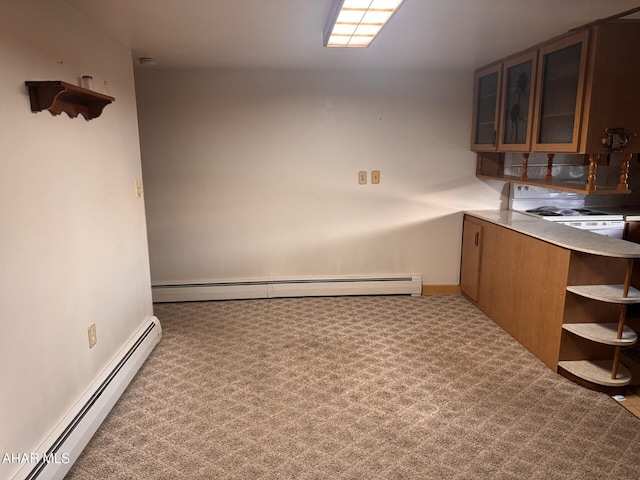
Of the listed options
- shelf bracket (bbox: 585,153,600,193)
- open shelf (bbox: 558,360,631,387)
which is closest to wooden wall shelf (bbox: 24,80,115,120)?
shelf bracket (bbox: 585,153,600,193)

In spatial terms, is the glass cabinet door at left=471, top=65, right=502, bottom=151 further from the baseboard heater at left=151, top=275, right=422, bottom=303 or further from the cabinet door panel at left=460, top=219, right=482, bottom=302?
the baseboard heater at left=151, top=275, right=422, bottom=303

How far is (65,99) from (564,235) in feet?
10.2

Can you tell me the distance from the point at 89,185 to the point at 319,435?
1815 mm

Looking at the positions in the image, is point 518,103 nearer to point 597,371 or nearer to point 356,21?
point 356,21

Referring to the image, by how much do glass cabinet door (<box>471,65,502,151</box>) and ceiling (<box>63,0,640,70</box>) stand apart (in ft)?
0.64

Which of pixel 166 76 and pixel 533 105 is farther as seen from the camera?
pixel 166 76

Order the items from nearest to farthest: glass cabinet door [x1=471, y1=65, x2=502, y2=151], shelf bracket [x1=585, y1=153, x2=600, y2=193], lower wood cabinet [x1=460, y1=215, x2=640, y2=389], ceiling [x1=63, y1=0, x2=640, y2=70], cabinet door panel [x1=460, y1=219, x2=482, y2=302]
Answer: ceiling [x1=63, y1=0, x2=640, y2=70], lower wood cabinet [x1=460, y1=215, x2=640, y2=389], shelf bracket [x1=585, y1=153, x2=600, y2=193], glass cabinet door [x1=471, y1=65, x2=502, y2=151], cabinet door panel [x1=460, y1=219, x2=482, y2=302]

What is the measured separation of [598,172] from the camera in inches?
175

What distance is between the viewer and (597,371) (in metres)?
2.82

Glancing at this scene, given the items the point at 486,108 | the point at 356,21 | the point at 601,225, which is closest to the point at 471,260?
the point at 601,225

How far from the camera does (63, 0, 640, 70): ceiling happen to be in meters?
2.31

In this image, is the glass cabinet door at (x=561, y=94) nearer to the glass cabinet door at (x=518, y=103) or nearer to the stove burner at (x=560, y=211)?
the glass cabinet door at (x=518, y=103)

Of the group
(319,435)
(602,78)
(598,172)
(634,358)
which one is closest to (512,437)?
(319,435)

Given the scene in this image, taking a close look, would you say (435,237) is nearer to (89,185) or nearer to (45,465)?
(89,185)
